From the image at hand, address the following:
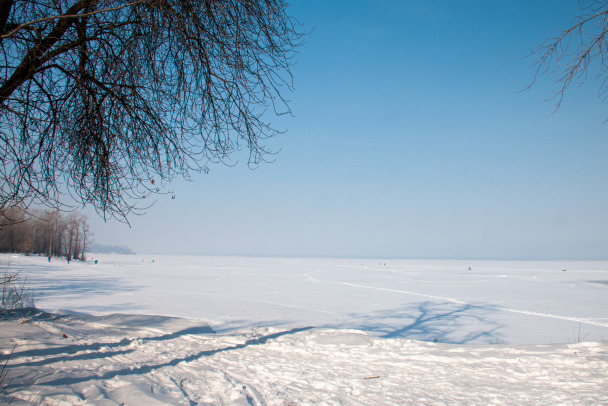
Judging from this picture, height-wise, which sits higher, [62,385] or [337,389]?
[62,385]

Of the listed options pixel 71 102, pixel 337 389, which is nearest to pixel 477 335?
pixel 337 389

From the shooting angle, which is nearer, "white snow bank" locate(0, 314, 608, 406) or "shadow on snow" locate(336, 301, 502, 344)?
"white snow bank" locate(0, 314, 608, 406)

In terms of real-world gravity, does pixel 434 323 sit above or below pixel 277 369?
below

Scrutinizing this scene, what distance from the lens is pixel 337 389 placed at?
3318 millimetres

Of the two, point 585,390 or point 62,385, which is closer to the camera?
point 62,385

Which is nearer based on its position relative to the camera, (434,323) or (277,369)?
(277,369)

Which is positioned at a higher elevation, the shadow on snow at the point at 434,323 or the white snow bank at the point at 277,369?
the white snow bank at the point at 277,369

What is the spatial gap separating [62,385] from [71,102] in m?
2.75

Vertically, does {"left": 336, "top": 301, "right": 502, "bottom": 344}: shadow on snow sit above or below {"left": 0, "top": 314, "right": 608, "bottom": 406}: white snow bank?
below

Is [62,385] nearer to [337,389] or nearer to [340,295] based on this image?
[337,389]

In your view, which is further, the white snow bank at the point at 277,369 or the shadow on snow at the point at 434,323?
the shadow on snow at the point at 434,323

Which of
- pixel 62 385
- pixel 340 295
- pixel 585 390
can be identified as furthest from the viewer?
pixel 340 295

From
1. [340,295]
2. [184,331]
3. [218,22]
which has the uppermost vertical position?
[218,22]

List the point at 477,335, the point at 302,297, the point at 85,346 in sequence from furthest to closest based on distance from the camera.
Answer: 1. the point at 302,297
2. the point at 477,335
3. the point at 85,346
